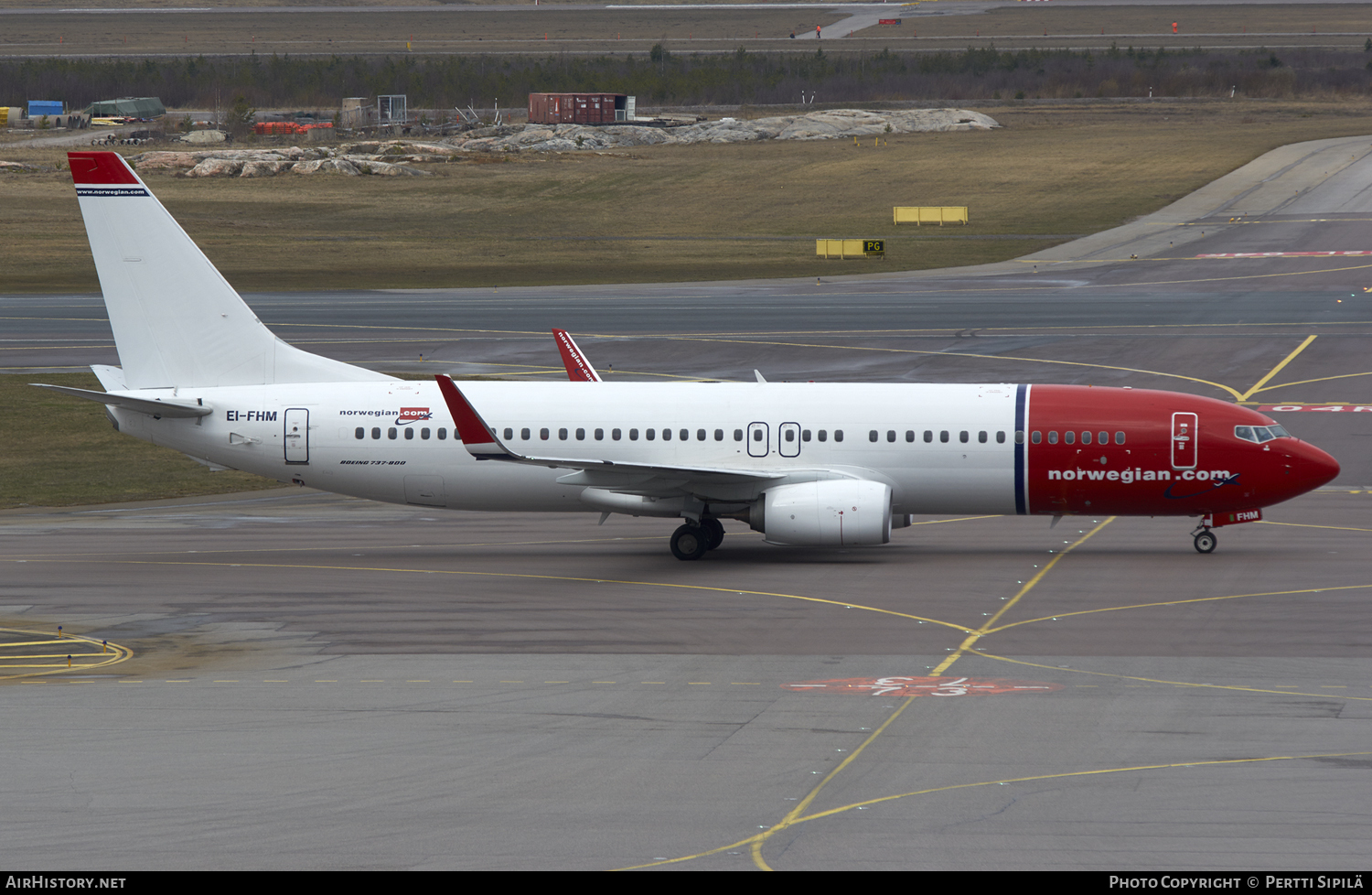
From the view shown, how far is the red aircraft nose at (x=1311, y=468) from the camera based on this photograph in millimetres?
38031

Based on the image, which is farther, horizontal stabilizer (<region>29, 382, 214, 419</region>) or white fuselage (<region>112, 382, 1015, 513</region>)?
horizontal stabilizer (<region>29, 382, 214, 419</region>)

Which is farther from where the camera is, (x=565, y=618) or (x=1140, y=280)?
(x=1140, y=280)

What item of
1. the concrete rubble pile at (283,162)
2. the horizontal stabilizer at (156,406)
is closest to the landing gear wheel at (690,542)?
the horizontal stabilizer at (156,406)

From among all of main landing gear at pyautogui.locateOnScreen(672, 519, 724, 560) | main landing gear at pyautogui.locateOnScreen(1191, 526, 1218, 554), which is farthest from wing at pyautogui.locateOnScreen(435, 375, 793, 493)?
main landing gear at pyautogui.locateOnScreen(1191, 526, 1218, 554)

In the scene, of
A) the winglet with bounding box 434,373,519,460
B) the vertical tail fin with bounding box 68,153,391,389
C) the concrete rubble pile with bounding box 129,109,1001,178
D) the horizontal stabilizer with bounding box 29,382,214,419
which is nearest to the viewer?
the winglet with bounding box 434,373,519,460

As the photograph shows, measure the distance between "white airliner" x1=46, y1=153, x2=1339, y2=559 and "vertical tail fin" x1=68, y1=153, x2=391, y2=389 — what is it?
0.16 feet

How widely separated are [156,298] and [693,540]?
15.3 metres

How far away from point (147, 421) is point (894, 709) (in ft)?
75.3

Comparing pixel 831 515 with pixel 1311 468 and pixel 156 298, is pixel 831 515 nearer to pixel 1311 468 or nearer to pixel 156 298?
pixel 1311 468

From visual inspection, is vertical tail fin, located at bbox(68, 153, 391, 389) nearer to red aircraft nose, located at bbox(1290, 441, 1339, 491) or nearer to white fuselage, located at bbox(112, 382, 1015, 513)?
white fuselage, located at bbox(112, 382, 1015, 513)

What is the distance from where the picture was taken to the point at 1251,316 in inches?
2960

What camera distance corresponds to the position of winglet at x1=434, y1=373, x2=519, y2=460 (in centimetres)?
3594
